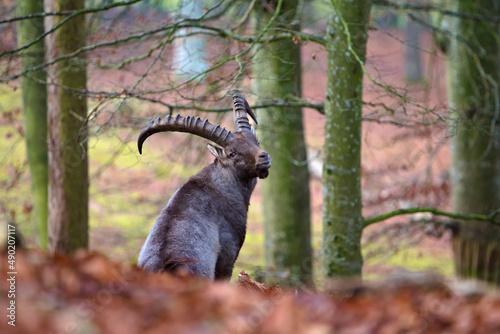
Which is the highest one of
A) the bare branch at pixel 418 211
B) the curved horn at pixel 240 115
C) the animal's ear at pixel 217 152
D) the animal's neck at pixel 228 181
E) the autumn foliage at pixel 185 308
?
the curved horn at pixel 240 115

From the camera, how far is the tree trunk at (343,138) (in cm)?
714

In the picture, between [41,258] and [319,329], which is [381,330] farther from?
[41,258]

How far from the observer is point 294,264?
1099 cm

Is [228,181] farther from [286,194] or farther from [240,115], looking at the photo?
[286,194]

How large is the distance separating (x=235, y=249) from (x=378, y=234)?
19.4ft

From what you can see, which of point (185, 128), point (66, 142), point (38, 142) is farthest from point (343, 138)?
point (38, 142)

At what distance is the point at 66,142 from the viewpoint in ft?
26.6

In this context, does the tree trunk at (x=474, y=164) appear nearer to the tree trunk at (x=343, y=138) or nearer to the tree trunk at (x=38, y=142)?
the tree trunk at (x=343, y=138)

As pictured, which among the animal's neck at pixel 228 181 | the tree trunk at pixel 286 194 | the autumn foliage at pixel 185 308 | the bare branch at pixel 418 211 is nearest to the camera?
the autumn foliage at pixel 185 308

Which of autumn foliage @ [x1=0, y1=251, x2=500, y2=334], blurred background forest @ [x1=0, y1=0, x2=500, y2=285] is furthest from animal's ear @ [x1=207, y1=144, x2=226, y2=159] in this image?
autumn foliage @ [x1=0, y1=251, x2=500, y2=334]

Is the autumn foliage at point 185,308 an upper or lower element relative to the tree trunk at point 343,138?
lower

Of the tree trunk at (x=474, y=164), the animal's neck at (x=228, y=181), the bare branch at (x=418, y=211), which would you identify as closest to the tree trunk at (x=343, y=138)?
the bare branch at (x=418, y=211)

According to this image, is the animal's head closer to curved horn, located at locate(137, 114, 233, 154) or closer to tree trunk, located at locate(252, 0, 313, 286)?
curved horn, located at locate(137, 114, 233, 154)

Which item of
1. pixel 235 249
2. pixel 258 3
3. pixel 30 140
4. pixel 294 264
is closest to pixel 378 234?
pixel 294 264
